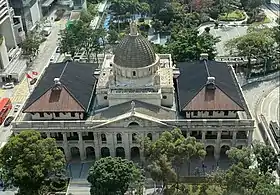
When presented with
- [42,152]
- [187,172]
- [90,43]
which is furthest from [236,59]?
[42,152]

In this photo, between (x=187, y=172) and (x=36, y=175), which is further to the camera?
(x=187, y=172)

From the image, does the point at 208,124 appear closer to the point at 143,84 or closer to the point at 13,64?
the point at 143,84

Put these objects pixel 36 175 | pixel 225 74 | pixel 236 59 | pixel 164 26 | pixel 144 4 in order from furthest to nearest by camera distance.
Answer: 1. pixel 144 4
2. pixel 164 26
3. pixel 236 59
4. pixel 225 74
5. pixel 36 175

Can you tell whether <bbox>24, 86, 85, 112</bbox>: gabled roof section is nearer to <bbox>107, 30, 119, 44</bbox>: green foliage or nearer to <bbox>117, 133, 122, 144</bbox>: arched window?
<bbox>117, 133, 122, 144</bbox>: arched window

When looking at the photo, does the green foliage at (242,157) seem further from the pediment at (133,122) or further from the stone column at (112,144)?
the stone column at (112,144)

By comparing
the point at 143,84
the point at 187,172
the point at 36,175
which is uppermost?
the point at 143,84

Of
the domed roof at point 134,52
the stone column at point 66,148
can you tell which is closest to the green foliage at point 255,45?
the domed roof at point 134,52
